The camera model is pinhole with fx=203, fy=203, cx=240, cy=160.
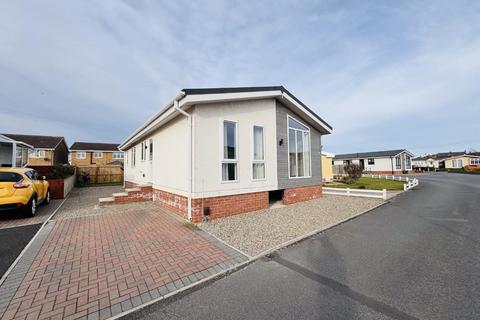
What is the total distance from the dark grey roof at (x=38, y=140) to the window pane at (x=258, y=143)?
116ft

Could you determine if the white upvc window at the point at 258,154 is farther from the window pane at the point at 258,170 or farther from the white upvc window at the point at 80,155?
the white upvc window at the point at 80,155

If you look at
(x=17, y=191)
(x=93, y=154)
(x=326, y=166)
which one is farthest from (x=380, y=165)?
(x=93, y=154)

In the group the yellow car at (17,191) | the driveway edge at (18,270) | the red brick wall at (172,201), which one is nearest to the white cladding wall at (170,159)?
the red brick wall at (172,201)

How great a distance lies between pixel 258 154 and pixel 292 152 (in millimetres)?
2404

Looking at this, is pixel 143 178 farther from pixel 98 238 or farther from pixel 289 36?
pixel 289 36

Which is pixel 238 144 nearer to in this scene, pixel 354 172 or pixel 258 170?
pixel 258 170

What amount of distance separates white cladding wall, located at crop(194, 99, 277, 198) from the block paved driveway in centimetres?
179

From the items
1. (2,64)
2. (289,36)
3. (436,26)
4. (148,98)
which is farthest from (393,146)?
(2,64)

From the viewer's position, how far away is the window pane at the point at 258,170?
8085 millimetres

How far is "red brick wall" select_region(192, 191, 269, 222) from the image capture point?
663 centimetres

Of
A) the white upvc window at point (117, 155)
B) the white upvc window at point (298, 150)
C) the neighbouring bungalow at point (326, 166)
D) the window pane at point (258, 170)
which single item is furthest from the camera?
the white upvc window at point (117, 155)

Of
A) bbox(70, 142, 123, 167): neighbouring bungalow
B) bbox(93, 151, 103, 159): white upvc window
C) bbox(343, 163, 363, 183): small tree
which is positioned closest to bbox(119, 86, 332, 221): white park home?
bbox(343, 163, 363, 183): small tree

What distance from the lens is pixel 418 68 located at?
11.9 m

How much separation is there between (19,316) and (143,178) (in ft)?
34.4
